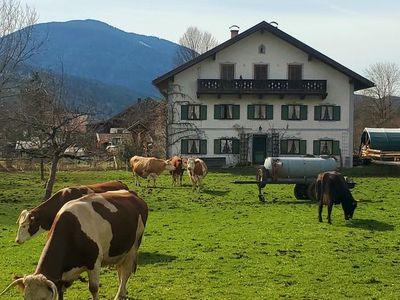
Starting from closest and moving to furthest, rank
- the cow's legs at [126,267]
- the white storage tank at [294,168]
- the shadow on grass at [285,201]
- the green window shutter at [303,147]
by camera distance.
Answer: the cow's legs at [126,267] < the shadow on grass at [285,201] < the white storage tank at [294,168] < the green window shutter at [303,147]

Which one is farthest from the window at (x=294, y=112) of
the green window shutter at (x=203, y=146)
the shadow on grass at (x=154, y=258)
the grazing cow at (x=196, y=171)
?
the shadow on grass at (x=154, y=258)

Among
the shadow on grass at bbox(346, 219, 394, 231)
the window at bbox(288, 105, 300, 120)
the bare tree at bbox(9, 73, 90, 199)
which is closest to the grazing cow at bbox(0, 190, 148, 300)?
the shadow on grass at bbox(346, 219, 394, 231)

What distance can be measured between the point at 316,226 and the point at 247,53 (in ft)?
99.0

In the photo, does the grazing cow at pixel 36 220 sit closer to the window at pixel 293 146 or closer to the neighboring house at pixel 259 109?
the neighboring house at pixel 259 109

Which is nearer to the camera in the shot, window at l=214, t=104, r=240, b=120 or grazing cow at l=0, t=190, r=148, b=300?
grazing cow at l=0, t=190, r=148, b=300

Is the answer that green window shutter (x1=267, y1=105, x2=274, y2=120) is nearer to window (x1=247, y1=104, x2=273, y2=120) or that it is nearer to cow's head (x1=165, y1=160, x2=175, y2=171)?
window (x1=247, y1=104, x2=273, y2=120)

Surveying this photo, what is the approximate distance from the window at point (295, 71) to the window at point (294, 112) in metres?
2.08

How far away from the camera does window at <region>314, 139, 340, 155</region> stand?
4709 cm

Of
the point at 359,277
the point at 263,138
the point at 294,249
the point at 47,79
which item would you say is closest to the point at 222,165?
the point at 263,138

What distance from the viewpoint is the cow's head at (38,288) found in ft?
25.5

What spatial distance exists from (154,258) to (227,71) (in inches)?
1356

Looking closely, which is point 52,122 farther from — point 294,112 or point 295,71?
point 295,71

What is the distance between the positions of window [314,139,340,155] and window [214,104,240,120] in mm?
6029

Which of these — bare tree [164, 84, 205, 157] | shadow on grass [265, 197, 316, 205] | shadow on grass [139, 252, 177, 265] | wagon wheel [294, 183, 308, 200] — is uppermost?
bare tree [164, 84, 205, 157]
